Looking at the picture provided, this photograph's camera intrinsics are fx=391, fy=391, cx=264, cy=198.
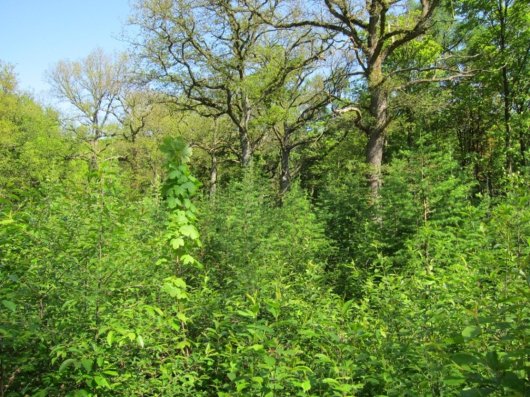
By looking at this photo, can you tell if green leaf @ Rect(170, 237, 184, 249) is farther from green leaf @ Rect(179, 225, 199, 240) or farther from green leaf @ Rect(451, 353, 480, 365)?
green leaf @ Rect(451, 353, 480, 365)

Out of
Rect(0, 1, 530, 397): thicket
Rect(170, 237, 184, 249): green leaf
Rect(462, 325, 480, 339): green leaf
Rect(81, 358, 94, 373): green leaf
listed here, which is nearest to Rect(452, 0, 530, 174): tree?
Rect(0, 1, 530, 397): thicket

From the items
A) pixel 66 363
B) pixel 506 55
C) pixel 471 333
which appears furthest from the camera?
pixel 506 55

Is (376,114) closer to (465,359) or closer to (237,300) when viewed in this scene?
(237,300)

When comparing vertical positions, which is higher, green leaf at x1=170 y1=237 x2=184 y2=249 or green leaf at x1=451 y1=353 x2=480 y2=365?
green leaf at x1=170 y1=237 x2=184 y2=249

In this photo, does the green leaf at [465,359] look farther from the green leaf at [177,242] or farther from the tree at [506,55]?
the tree at [506,55]

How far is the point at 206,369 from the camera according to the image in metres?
3.57

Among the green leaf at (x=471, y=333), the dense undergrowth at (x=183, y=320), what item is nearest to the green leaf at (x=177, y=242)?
the dense undergrowth at (x=183, y=320)

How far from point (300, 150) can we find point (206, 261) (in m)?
24.9

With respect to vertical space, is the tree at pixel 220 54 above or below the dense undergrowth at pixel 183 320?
above

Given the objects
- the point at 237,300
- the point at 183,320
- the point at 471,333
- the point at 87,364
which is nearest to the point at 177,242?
the point at 183,320

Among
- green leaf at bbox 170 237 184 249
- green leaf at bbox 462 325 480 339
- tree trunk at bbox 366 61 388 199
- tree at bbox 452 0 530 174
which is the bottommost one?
green leaf at bbox 462 325 480 339

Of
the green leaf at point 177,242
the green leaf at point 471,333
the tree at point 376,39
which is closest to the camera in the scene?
the green leaf at point 471,333

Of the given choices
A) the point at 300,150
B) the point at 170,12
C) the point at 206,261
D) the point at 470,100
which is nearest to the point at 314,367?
the point at 206,261

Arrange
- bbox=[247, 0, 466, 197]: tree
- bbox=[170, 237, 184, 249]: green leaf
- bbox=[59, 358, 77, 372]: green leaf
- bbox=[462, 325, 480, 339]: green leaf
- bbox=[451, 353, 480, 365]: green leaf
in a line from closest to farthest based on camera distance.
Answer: bbox=[451, 353, 480, 365]: green leaf, bbox=[462, 325, 480, 339]: green leaf, bbox=[59, 358, 77, 372]: green leaf, bbox=[170, 237, 184, 249]: green leaf, bbox=[247, 0, 466, 197]: tree
